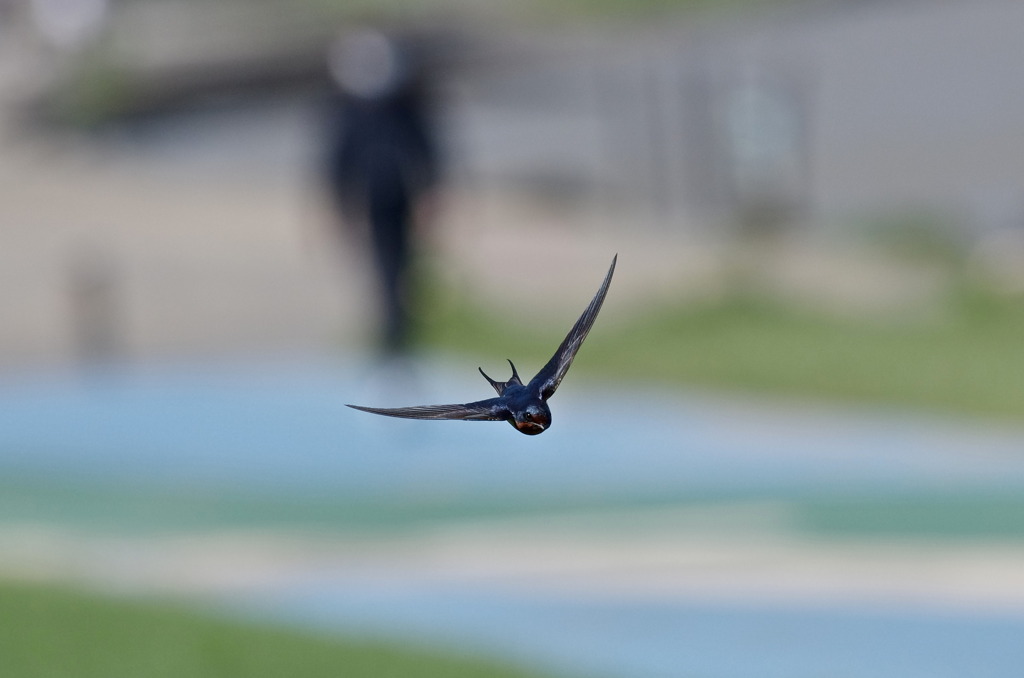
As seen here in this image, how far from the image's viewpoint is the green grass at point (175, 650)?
6.05 meters

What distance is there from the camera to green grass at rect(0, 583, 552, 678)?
6.05 metres

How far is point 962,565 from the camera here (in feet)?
25.4

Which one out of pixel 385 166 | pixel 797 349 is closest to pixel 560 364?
pixel 385 166

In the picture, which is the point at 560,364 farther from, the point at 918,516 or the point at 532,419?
the point at 918,516

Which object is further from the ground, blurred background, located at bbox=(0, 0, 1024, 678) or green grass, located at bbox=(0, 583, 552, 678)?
blurred background, located at bbox=(0, 0, 1024, 678)

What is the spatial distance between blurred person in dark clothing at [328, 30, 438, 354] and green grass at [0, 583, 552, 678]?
5.16 m

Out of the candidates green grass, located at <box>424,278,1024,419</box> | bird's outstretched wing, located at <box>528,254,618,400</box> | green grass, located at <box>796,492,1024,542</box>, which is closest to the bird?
bird's outstretched wing, located at <box>528,254,618,400</box>

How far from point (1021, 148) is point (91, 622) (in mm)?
16399

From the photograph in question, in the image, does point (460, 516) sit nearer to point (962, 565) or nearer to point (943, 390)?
point (962, 565)

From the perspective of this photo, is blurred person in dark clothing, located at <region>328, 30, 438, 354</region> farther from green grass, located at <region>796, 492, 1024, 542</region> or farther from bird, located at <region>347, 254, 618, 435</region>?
bird, located at <region>347, 254, 618, 435</region>

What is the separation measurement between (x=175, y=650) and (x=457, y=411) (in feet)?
16.2

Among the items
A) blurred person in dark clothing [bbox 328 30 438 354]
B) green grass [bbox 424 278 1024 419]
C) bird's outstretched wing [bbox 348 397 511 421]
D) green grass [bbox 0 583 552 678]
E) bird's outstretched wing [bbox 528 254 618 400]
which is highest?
blurred person in dark clothing [bbox 328 30 438 354]

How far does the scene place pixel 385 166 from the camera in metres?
11.8

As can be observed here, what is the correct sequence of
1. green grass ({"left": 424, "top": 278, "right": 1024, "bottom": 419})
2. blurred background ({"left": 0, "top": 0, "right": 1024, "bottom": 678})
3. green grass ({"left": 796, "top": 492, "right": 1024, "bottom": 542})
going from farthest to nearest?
green grass ({"left": 424, "top": 278, "right": 1024, "bottom": 419})
green grass ({"left": 796, "top": 492, "right": 1024, "bottom": 542})
blurred background ({"left": 0, "top": 0, "right": 1024, "bottom": 678})
